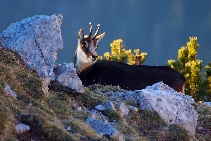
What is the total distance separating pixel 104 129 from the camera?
433 inches

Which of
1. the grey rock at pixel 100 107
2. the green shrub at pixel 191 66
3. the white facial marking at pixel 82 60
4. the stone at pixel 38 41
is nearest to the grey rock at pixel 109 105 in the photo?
the grey rock at pixel 100 107

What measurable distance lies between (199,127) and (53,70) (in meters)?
4.59

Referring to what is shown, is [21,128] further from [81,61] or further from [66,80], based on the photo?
[81,61]

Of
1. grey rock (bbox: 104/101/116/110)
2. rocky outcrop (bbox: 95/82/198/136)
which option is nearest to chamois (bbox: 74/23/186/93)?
rocky outcrop (bbox: 95/82/198/136)

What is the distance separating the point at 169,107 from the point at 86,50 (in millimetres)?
9781

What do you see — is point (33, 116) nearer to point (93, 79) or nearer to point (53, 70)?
point (53, 70)

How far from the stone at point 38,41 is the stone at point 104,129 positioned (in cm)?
117

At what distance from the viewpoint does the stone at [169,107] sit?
47.2 ft

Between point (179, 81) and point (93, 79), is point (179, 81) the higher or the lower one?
the higher one

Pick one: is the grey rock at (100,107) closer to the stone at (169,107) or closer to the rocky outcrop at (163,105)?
the rocky outcrop at (163,105)

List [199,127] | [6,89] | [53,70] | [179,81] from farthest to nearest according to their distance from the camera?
[179,81], [199,127], [53,70], [6,89]

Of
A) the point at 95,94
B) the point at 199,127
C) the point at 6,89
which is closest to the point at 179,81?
the point at 199,127

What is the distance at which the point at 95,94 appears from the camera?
1388 cm

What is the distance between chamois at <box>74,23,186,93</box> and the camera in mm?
23953
